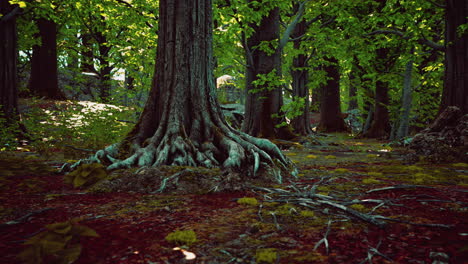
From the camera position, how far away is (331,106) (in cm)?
1958

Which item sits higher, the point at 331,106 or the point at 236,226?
the point at 331,106

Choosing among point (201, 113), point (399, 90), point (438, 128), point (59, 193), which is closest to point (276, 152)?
point (201, 113)

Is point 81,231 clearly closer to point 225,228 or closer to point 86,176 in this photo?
point 225,228

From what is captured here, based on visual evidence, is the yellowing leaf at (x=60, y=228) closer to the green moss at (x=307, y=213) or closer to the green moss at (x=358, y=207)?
the green moss at (x=307, y=213)

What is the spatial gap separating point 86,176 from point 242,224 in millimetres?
2817

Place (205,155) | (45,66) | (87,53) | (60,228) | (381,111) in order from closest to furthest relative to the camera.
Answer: (60,228) < (205,155) < (45,66) < (381,111) < (87,53)

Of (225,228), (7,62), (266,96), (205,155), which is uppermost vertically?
(7,62)

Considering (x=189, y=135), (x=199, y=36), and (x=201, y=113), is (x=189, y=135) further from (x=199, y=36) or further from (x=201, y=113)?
(x=199, y=36)

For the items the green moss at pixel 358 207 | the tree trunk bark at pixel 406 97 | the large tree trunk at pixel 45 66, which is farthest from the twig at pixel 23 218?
the large tree trunk at pixel 45 66

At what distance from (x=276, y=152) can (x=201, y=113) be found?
1.75 meters

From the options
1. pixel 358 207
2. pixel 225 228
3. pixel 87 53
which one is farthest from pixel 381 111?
pixel 87 53

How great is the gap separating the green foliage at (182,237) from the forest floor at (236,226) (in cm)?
1

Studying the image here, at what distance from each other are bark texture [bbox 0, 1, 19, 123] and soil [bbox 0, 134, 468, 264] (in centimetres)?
631

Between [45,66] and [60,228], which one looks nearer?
[60,228]
